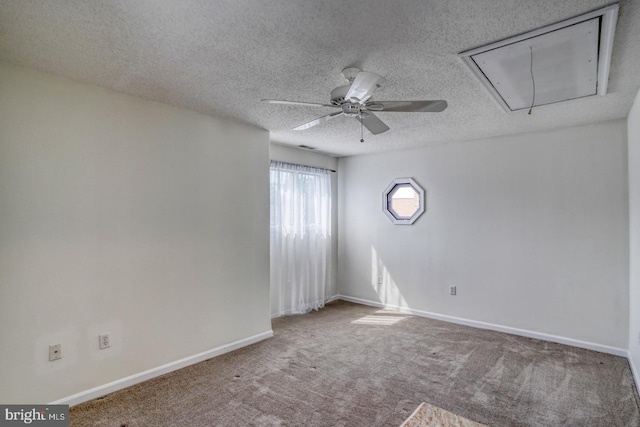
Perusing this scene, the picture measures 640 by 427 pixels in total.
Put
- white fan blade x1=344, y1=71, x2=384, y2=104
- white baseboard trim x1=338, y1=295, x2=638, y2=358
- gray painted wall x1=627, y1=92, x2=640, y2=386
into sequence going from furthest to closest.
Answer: white baseboard trim x1=338, y1=295, x2=638, y2=358 → gray painted wall x1=627, y1=92, x2=640, y2=386 → white fan blade x1=344, y1=71, x2=384, y2=104

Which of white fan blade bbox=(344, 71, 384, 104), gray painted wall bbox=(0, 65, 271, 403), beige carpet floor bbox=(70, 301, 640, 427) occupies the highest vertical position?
white fan blade bbox=(344, 71, 384, 104)

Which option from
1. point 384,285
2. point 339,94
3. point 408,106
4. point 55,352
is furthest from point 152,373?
point 384,285

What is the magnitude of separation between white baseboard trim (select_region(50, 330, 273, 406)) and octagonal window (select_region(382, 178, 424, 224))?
242 centimetres

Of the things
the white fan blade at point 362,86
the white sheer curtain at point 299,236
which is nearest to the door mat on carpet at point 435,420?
the white fan blade at point 362,86

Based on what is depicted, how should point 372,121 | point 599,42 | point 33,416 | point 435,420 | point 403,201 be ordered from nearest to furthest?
point 435,420, point 599,42, point 33,416, point 372,121, point 403,201

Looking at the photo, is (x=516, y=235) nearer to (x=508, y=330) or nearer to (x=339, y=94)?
(x=508, y=330)

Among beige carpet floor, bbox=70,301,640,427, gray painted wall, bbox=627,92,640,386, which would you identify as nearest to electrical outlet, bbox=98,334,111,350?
beige carpet floor, bbox=70,301,640,427

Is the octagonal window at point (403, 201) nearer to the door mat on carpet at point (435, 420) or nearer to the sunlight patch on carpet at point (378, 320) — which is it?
the sunlight patch on carpet at point (378, 320)

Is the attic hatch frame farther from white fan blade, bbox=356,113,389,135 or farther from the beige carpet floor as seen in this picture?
the beige carpet floor

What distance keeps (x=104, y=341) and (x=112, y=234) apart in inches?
31.3

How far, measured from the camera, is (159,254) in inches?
112

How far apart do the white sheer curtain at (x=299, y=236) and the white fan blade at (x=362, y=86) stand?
7.71ft

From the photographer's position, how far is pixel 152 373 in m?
2.78

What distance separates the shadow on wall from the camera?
482 centimetres
